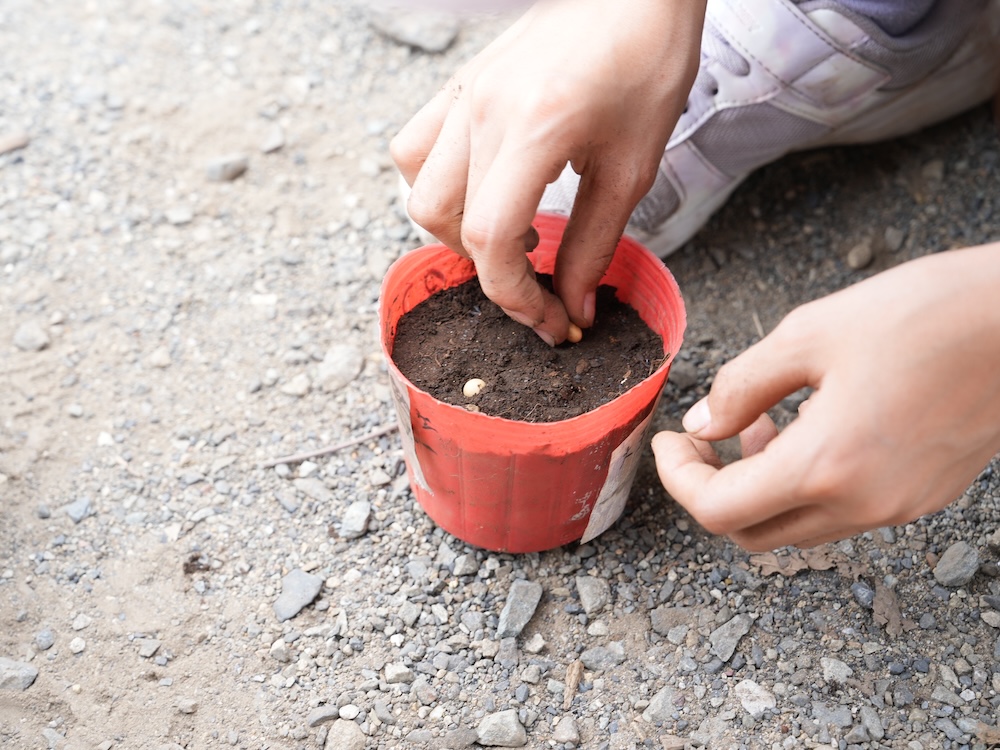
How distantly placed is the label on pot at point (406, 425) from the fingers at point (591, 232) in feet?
0.82

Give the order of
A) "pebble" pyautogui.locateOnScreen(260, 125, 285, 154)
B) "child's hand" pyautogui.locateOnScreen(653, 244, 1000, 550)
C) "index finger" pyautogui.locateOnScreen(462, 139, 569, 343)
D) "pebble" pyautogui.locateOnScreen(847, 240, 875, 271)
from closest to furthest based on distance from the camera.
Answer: "child's hand" pyautogui.locateOnScreen(653, 244, 1000, 550), "index finger" pyautogui.locateOnScreen(462, 139, 569, 343), "pebble" pyautogui.locateOnScreen(847, 240, 875, 271), "pebble" pyautogui.locateOnScreen(260, 125, 285, 154)

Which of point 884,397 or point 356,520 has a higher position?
point 884,397

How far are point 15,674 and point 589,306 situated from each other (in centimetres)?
86

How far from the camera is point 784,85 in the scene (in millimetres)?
1474

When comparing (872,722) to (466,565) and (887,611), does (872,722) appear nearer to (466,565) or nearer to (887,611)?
(887,611)

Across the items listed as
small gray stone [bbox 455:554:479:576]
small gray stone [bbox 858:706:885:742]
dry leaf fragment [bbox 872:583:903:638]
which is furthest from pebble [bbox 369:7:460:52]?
small gray stone [bbox 858:706:885:742]

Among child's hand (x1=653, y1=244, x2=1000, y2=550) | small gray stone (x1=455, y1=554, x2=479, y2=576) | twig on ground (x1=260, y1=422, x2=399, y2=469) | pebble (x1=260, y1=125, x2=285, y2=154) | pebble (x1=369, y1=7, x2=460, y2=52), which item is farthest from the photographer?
pebble (x1=369, y1=7, x2=460, y2=52)

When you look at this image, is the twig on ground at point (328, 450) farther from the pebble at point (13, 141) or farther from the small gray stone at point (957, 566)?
the pebble at point (13, 141)

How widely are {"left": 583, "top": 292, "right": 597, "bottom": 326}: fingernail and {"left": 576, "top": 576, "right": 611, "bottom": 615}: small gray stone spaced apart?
0.35 m

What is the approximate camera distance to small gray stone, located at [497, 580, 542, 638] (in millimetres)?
1197

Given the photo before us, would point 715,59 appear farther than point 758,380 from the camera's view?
Yes

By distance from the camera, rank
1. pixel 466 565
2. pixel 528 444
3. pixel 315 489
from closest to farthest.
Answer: pixel 528 444 < pixel 466 565 < pixel 315 489

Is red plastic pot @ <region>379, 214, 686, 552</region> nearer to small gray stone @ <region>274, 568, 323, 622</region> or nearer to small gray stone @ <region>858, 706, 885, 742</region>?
small gray stone @ <region>274, 568, 323, 622</region>

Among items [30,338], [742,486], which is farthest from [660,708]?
[30,338]
